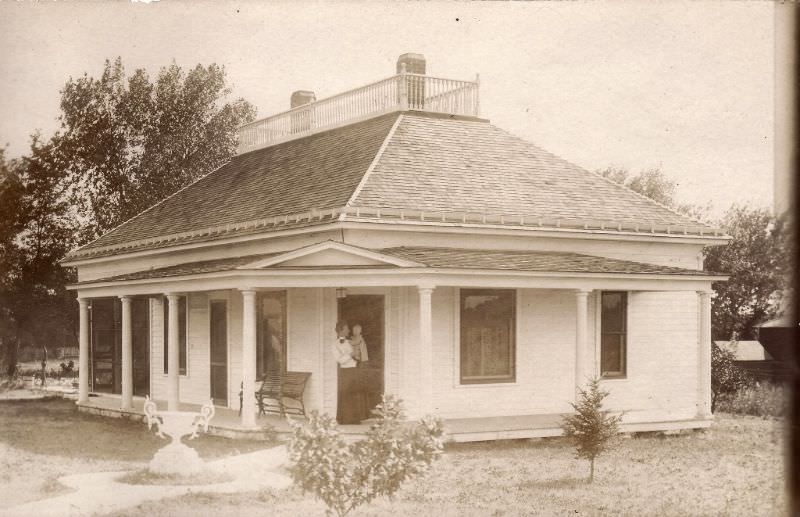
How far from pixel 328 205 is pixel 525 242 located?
3.84m

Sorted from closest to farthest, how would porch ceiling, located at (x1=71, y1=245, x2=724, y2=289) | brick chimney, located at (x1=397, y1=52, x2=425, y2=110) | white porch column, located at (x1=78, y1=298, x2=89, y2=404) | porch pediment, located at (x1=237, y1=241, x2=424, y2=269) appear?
porch ceiling, located at (x1=71, y1=245, x2=724, y2=289) < porch pediment, located at (x1=237, y1=241, x2=424, y2=269) < brick chimney, located at (x1=397, y1=52, x2=425, y2=110) < white porch column, located at (x1=78, y1=298, x2=89, y2=404)

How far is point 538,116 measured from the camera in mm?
16328

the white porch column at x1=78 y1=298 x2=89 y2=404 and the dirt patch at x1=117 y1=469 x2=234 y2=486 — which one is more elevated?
the white porch column at x1=78 y1=298 x2=89 y2=404

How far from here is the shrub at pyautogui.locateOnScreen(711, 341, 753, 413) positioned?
62.6ft

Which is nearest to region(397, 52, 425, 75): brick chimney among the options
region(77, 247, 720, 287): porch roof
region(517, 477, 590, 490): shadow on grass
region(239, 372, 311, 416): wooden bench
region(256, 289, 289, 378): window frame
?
region(77, 247, 720, 287): porch roof

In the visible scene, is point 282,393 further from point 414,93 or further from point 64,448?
point 414,93

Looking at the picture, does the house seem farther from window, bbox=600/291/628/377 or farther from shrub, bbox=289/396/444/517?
shrub, bbox=289/396/444/517

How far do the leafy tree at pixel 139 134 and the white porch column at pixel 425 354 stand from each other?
5216 mm

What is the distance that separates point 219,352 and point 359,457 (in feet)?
35.1

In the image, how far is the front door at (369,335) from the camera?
16.9m

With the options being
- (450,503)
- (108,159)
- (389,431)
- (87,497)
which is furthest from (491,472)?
(108,159)

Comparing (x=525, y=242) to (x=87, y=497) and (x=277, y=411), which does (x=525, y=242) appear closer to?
(x=277, y=411)

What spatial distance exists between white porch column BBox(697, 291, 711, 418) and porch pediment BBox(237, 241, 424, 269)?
6.37 meters

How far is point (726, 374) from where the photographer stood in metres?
19.1
